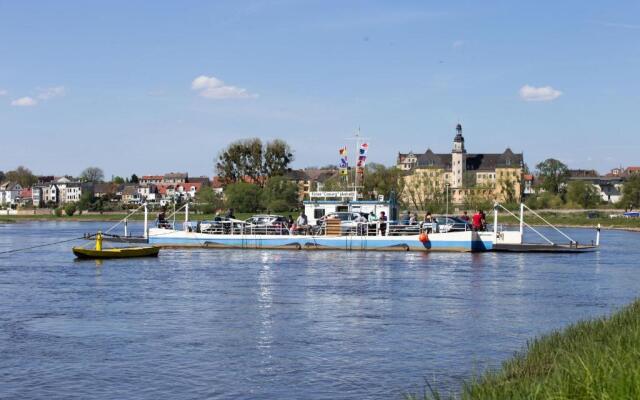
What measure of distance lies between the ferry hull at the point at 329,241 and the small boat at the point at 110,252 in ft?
24.1

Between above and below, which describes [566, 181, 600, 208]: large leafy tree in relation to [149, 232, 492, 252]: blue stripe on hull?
above

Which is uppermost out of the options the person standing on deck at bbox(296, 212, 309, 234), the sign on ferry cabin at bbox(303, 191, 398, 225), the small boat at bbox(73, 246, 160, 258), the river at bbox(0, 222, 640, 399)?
the sign on ferry cabin at bbox(303, 191, 398, 225)

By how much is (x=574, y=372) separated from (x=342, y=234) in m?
42.6

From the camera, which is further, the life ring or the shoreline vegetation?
the shoreline vegetation

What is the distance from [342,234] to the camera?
5356 cm

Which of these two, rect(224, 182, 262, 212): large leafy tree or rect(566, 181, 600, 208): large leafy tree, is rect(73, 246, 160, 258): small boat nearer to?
rect(224, 182, 262, 212): large leafy tree

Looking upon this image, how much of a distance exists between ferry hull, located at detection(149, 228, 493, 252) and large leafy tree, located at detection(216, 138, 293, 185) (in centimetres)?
8601

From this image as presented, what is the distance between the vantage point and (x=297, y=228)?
5512 cm

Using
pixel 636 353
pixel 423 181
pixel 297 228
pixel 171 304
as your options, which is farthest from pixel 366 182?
pixel 636 353

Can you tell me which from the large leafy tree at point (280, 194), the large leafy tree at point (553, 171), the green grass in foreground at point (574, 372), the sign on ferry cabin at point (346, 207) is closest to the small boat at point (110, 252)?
the sign on ferry cabin at point (346, 207)

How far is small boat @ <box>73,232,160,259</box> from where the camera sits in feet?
152

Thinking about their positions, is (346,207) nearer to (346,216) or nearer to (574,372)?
(346,216)

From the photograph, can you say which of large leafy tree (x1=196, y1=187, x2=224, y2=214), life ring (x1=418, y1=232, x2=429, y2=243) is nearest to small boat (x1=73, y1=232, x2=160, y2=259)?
life ring (x1=418, y1=232, x2=429, y2=243)

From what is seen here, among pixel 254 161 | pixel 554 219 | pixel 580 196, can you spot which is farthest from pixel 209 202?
pixel 580 196
